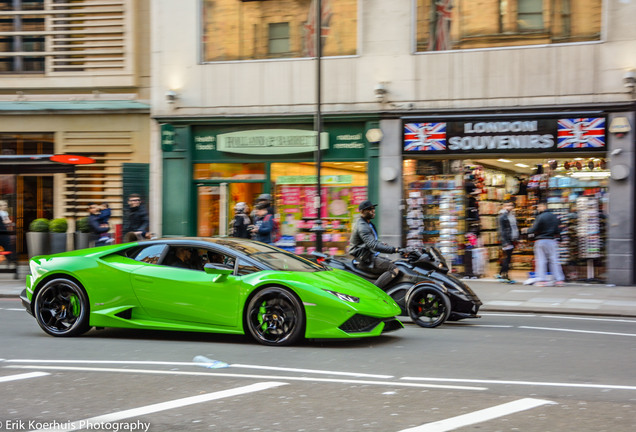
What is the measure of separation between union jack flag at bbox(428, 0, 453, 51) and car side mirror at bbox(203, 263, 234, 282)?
11.7 m

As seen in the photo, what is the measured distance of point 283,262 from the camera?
916cm

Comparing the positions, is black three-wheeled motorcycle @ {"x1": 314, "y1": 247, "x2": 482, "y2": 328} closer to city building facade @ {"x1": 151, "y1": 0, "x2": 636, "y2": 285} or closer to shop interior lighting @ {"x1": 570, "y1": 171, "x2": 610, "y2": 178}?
city building facade @ {"x1": 151, "y1": 0, "x2": 636, "y2": 285}

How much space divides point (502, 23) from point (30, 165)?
39.1 feet

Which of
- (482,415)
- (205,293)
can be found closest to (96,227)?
(205,293)

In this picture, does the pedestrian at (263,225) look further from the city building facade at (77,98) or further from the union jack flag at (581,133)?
the union jack flag at (581,133)

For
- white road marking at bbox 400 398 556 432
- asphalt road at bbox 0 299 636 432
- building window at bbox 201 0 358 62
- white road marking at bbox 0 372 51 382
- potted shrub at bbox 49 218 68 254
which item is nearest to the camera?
white road marking at bbox 400 398 556 432

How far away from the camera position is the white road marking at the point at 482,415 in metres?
5.02

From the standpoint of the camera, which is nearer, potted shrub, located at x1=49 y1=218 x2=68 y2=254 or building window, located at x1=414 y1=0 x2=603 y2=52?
potted shrub, located at x1=49 y1=218 x2=68 y2=254

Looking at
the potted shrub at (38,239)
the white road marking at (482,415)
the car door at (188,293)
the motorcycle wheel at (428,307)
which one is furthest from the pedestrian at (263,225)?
the white road marking at (482,415)

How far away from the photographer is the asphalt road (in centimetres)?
527

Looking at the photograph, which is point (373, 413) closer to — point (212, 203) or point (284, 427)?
point (284, 427)

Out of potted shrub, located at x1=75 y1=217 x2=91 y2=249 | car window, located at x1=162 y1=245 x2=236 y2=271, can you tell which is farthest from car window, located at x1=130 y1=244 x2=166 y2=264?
potted shrub, located at x1=75 y1=217 x2=91 y2=249

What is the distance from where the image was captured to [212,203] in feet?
68.3

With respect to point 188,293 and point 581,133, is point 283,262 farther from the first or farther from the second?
point 581,133
